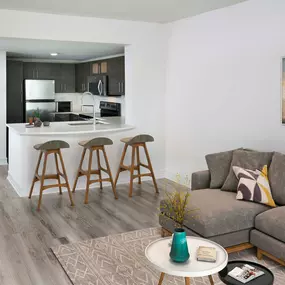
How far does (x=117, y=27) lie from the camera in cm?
643

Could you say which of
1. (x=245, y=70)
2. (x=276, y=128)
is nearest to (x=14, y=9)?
(x=245, y=70)

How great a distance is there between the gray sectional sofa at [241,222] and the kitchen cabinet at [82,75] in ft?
20.8

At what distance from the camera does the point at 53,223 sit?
15.8ft

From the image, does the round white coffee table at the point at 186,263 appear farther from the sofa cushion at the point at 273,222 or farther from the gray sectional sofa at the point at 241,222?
the sofa cushion at the point at 273,222

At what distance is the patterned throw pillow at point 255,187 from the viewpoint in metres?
4.06

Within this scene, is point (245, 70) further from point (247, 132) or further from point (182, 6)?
point (182, 6)

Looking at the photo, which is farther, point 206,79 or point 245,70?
point 206,79

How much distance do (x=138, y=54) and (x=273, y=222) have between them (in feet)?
12.8

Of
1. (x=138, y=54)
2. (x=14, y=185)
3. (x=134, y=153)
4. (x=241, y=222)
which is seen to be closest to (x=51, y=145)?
(x=134, y=153)

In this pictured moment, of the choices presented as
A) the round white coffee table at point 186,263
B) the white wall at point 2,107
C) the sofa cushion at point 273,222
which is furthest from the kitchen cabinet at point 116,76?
the round white coffee table at point 186,263

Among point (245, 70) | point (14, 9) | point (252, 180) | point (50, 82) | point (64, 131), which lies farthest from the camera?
point (50, 82)

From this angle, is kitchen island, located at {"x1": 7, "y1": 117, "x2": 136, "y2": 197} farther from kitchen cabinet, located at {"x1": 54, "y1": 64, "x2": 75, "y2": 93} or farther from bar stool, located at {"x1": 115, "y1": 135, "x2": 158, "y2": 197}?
kitchen cabinet, located at {"x1": 54, "y1": 64, "x2": 75, "y2": 93}

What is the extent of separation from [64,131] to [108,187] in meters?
1.11

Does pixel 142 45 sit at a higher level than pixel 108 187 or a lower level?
higher
